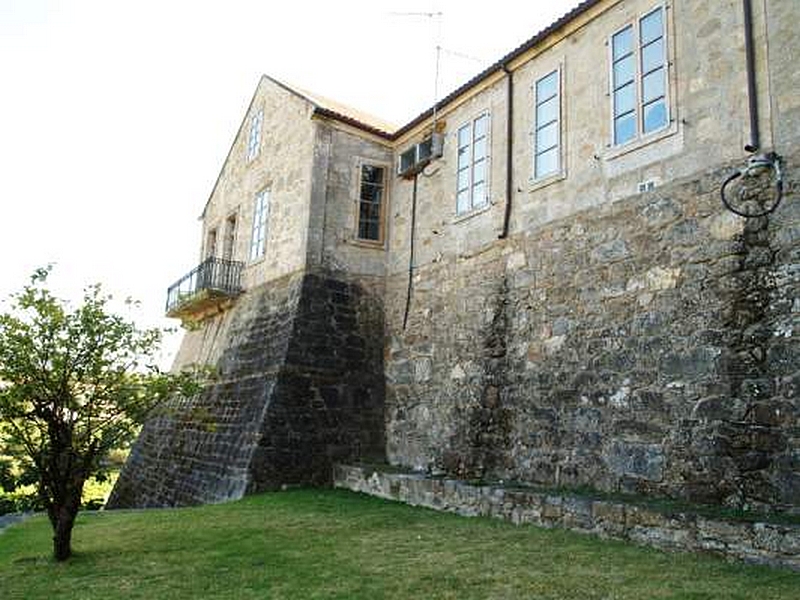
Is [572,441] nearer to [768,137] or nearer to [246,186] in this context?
[768,137]

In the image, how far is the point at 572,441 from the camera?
8148 mm

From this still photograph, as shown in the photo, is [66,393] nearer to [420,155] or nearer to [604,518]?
[604,518]

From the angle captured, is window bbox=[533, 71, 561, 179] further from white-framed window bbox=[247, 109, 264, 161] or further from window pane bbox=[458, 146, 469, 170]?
white-framed window bbox=[247, 109, 264, 161]

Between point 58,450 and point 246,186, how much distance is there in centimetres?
992

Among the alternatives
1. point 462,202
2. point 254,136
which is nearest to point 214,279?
point 254,136

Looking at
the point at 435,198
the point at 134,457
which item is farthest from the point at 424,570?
the point at 134,457

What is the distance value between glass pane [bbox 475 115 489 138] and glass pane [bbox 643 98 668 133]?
3129mm

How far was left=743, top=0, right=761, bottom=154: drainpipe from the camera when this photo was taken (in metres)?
6.88

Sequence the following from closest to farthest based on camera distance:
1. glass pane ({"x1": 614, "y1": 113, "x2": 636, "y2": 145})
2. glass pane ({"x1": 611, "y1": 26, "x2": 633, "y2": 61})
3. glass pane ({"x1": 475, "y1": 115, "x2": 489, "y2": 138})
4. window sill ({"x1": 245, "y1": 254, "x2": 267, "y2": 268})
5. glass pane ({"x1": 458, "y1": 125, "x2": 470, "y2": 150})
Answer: glass pane ({"x1": 614, "y1": 113, "x2": 636, "y2": 145}) < glass pane ({"x1": 611, "y1": 26, "x2": 633, "y2": 61}) < glass pane ({"x1": 475, "y1": 115, "x2": 489, "y2": 138}) < glass pane ({"x1": 458, "y1": 125, "x2": 470, "y2": 150}) < window sill ({"x1": 245, "y1": 254, "x2": 267, "y2": 268})

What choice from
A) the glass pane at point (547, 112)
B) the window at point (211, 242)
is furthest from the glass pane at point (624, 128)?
the window at point (211, 242)

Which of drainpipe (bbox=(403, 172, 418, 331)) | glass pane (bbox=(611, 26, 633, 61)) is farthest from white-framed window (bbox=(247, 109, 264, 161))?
glass pane (bbox=(611, 26, 633, 61))

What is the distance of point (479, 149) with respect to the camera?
10.9 metres

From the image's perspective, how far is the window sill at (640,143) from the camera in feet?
25.3

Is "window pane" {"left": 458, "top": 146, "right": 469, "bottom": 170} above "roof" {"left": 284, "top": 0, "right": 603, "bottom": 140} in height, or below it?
below
